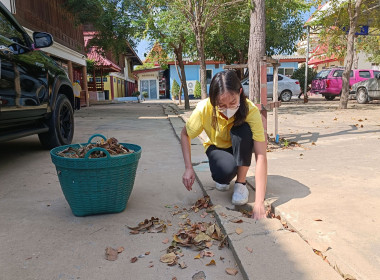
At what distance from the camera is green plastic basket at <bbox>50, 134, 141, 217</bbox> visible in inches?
88.1

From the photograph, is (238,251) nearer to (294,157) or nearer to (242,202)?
(242,202)

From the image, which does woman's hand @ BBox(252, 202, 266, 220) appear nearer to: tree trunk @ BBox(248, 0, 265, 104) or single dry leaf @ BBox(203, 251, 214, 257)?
single dry leaf @ BBox(203, 251, 214, 257)

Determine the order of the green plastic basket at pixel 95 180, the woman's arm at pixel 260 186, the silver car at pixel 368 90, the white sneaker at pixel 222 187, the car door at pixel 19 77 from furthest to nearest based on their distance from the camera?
1. the silver car at pixel 368 90
2. the car door at pixel 19 77
3. the white sneaker at pixel 222 187
4. the woman's arm at pixel 260 186
5. the green plastic basket at pixel 95 180

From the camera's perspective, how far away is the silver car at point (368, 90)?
13.7 meters

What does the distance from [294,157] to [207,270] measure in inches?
114

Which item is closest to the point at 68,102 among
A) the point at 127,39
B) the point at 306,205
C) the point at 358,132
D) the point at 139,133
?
the point at 139,133

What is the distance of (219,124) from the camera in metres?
2.71

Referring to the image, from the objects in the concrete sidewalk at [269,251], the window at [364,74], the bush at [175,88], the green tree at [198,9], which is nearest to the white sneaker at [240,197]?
the concrete sidewalk at [269,251]

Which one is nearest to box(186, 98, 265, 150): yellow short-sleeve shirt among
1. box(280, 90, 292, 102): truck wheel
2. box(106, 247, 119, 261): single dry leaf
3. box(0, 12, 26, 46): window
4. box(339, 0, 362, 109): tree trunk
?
box(106, 247, 119, 261): single dry leaf

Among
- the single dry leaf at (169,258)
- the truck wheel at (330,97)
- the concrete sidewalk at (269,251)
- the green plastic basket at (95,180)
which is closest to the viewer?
the concrete sidewalk at (269,251)

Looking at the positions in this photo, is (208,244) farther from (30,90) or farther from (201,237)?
(30,90)

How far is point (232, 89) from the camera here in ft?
7.54

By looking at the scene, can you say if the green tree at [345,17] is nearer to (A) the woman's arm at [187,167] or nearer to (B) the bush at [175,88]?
(A) the woman's arm at [187,167]

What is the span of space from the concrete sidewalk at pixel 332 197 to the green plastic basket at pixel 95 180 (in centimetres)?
85
